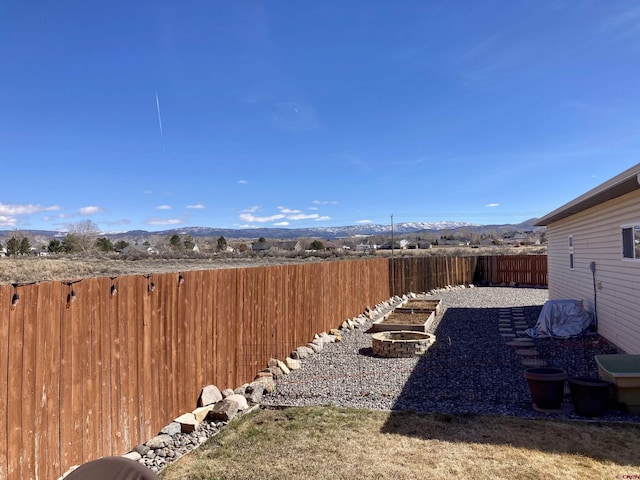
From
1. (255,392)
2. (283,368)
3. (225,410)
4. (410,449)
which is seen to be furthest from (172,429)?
(283,368)

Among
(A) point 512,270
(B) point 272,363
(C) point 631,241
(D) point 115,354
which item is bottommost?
(B) point 272,363

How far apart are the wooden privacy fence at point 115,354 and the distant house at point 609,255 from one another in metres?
5.49

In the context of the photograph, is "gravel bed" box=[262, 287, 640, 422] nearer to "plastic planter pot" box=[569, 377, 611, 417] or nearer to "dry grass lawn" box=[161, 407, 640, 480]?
"plastic planter pot" box=[569, 377, 611, 417]

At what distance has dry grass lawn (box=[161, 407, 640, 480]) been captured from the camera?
3787mm

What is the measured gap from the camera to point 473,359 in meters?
8.02

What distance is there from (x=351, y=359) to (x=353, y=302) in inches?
158

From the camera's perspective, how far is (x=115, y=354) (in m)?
4.05

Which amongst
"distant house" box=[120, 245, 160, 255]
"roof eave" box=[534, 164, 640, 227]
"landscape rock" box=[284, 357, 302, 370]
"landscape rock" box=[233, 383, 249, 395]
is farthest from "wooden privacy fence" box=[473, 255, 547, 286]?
"distant house" box=[120, 245, 160, 255]

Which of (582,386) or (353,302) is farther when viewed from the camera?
(353,302)

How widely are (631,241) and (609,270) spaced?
1.25 meters

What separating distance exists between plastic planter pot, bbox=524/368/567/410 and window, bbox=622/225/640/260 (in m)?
3.42

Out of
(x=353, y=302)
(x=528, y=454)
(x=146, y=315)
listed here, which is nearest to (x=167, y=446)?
(x=146, y=315)

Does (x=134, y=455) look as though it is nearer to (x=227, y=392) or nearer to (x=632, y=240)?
(x=227, y=392)

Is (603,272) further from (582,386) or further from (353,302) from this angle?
(353,302)
